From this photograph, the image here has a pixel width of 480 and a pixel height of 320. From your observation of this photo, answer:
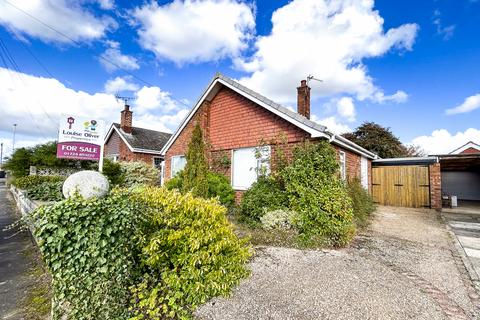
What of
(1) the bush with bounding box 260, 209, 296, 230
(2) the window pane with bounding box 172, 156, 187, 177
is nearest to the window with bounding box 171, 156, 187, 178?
(2) the window pane with bounding box 172, 156, 187, 177

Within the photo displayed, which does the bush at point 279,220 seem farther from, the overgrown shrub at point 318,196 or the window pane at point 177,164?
the window pane at point 177,164

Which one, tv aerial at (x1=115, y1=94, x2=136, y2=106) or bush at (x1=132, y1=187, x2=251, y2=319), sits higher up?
tv aerial at (x1=115, y1=94, x2=136, y2=106)

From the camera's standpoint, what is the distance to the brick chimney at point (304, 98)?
11.2 m

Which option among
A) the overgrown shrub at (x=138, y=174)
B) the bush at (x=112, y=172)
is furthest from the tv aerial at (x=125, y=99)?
the bush at (x=112, y=172)

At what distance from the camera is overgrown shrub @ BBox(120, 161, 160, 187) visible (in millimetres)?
15383

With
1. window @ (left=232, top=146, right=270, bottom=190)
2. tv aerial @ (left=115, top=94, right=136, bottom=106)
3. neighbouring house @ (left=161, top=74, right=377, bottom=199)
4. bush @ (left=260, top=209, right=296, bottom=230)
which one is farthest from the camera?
tv aerial @ (left=115, top=94, right=136, bottom=106)

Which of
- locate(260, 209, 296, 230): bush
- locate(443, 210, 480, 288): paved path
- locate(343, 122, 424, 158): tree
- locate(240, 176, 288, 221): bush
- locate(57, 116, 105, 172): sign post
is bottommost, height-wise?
locate(443, 210, 480, 288): paved path

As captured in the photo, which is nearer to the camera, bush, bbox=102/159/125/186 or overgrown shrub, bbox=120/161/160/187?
bush, bbox=102/159/125/186

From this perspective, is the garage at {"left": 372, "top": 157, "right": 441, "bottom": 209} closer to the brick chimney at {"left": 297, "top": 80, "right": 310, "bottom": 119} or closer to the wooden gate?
the wooden gate

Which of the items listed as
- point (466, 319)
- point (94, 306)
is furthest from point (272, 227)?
point (94, 306)

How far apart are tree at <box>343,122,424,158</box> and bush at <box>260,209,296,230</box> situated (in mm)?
20774

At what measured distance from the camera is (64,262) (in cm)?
220

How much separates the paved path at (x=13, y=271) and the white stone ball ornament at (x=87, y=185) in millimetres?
1759

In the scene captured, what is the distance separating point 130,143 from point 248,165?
14337mm
